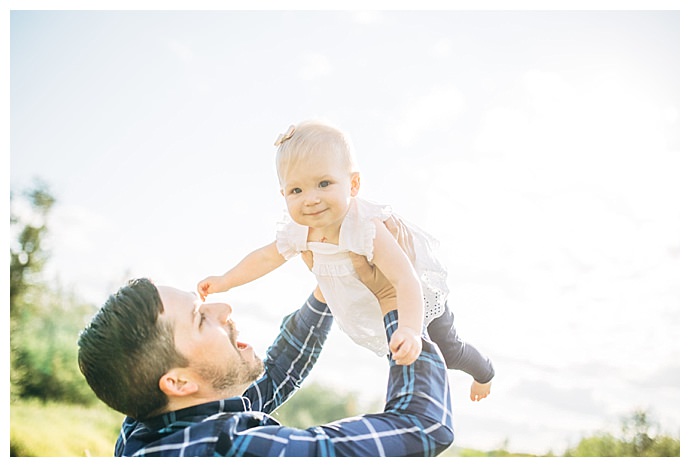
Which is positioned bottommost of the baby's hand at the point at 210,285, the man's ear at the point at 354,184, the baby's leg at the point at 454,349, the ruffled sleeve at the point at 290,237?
the baby's leg at the point at 454,349

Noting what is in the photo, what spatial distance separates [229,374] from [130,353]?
19cm

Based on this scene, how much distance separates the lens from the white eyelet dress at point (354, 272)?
135 cm

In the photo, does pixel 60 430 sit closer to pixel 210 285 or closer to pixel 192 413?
pixel 210 285

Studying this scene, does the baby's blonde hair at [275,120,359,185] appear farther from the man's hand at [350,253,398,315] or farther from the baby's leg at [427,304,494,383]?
the baby's leg at [427,304,494,383]

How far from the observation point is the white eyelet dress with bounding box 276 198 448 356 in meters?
1.35

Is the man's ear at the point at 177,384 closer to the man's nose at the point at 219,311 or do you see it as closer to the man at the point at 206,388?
the man at the point at 206,388

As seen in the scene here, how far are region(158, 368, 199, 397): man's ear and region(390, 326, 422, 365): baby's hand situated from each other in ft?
1.30

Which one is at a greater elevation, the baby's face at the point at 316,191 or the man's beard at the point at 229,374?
the baby's face at the point at 316,191

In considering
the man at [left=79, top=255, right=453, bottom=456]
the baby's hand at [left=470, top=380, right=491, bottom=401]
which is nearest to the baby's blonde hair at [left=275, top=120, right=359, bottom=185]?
the man at [left=79, top=255, right=453, bottom=456]

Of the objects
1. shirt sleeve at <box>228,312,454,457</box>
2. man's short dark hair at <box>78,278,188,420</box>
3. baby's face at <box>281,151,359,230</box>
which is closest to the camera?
shirt sleeve at <box>228,312,454,457</box>

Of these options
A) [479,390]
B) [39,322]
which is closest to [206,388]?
[479,390]

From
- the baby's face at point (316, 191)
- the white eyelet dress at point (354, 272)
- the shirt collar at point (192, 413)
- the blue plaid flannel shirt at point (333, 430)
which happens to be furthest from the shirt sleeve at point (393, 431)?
the baby's face at point (316, 191)

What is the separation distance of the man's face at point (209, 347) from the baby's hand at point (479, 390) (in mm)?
623
